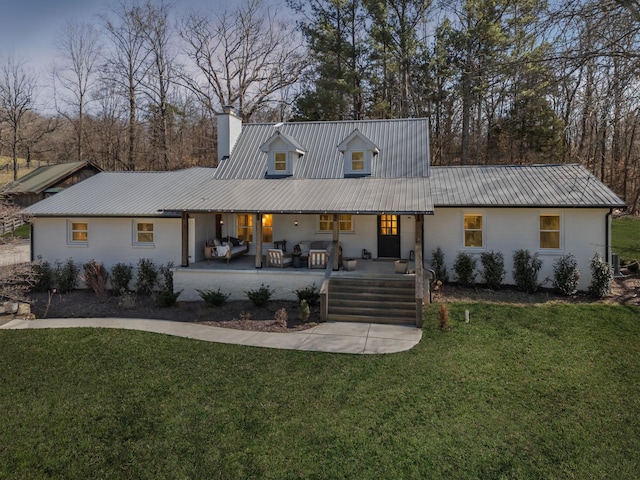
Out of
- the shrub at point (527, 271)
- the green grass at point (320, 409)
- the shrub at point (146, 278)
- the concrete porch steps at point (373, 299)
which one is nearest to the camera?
the green grass at point (320, 409)

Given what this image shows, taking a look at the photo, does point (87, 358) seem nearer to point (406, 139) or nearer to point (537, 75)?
point (537, 75)

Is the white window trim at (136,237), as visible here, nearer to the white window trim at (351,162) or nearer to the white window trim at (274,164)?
the white window trim at (274,164)

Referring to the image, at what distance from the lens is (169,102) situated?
3378cm

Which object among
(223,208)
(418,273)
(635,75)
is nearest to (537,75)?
(635,75)

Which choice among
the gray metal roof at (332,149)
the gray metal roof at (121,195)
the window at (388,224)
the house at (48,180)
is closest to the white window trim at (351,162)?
the gray metal roof at (332,149)

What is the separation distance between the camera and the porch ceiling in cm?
1240

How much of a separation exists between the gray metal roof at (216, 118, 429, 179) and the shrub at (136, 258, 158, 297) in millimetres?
5094

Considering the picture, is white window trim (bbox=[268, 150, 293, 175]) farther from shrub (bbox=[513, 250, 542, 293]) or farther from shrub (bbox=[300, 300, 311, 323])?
shrub (bbox=[513, 250, 542, 293])

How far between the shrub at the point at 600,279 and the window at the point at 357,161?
9292 mm

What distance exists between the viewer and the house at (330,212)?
42.6 ft

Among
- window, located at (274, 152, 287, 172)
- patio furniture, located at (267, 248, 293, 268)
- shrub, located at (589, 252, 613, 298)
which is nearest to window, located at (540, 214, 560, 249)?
shrub, located at (589, 252, 613, 298)

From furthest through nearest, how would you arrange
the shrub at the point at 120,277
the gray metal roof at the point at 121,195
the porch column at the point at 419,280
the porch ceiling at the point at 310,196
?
the gray metal roof at the point at 121,195
the shrub at the point at 120,277
the porch ceiling at the point at 310,196
the porch column at the point at 419,280

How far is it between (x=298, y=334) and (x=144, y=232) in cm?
872

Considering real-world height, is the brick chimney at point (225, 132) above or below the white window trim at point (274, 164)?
above
